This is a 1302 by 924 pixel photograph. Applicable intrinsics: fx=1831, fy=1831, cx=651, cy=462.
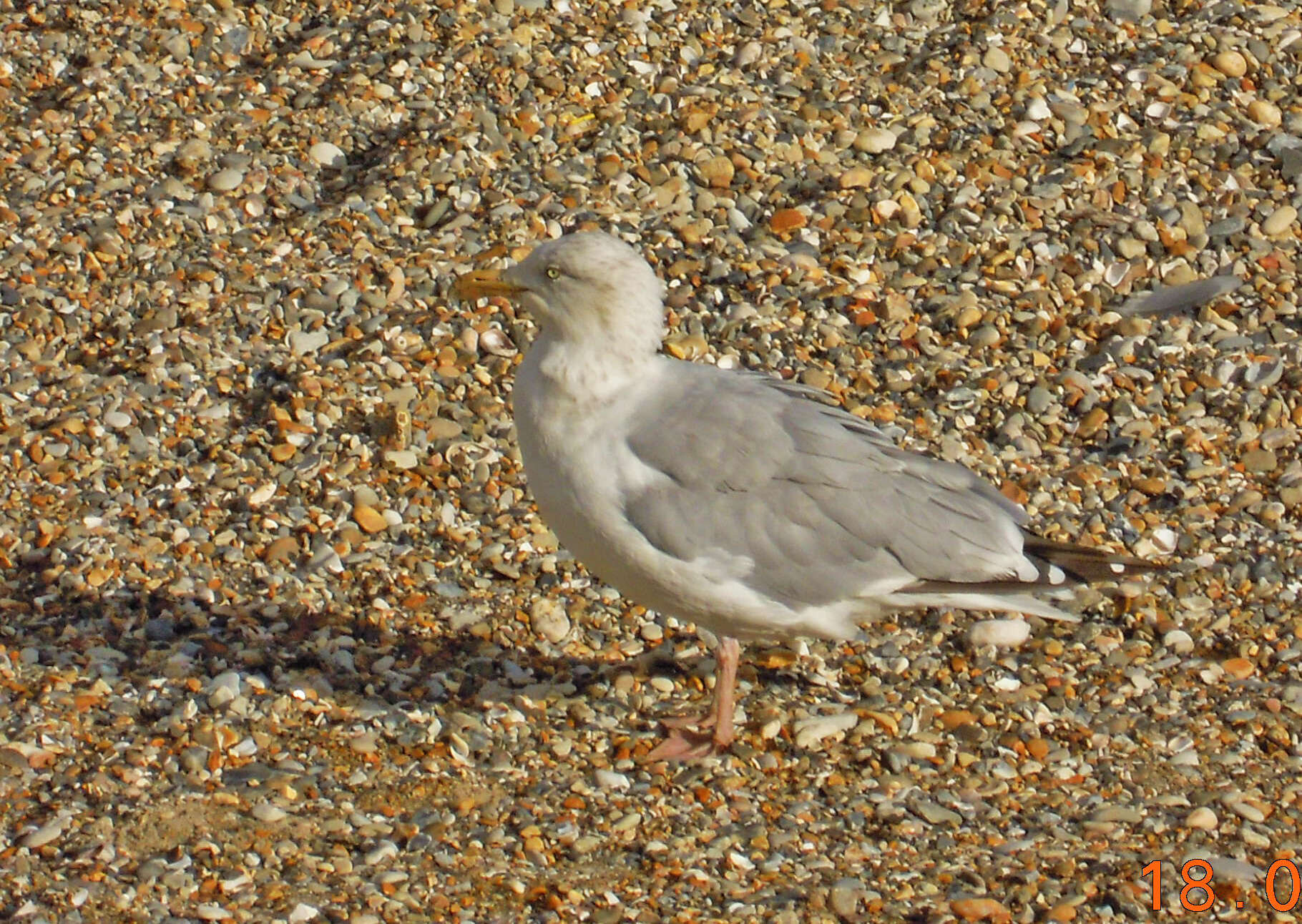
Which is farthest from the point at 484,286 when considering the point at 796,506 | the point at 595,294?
the point at 796,506

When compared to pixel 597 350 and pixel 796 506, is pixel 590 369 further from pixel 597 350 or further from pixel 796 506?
pixel 796 506

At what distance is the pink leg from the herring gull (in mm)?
35

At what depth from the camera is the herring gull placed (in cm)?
476

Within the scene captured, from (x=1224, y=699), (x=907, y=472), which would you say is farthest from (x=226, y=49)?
(x=1224, y=699)

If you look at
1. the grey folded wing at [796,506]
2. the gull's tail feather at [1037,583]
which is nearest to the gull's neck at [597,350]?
the grey folded wing at [796,506]

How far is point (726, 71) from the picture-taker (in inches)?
295

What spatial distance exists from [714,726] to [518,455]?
1385mm
